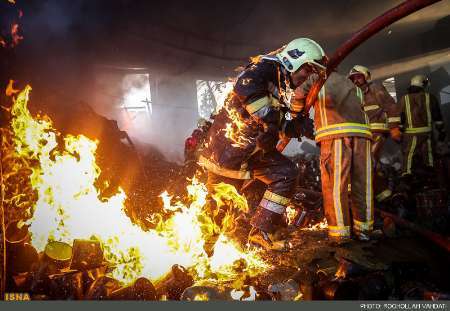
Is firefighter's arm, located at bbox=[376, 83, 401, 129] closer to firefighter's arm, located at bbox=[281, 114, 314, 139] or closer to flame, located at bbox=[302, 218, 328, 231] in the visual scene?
flame, located at bbox=[302, 218, 328, 231]

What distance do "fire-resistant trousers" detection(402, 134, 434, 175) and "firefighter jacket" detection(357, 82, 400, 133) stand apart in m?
0.94

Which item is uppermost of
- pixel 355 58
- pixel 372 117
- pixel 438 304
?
pixel 355 58

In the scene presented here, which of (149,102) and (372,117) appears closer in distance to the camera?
(372,117)

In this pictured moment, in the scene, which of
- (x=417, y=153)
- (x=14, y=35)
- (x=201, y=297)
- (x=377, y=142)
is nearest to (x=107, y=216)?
(x=201, y=297)

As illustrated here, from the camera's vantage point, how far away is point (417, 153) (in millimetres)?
7613

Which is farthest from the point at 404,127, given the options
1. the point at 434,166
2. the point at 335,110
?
the point at 335,110

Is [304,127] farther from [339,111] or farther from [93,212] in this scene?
[93,212]

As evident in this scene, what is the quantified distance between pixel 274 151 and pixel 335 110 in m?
0.93

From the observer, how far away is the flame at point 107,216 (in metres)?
3.71

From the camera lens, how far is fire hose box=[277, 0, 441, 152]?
3.62 m

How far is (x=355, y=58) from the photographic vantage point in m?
12.9

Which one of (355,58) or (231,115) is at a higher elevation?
(355,58)

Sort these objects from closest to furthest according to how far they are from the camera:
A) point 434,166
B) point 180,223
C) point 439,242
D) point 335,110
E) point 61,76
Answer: point 439,242, point 180,223, point 335,110, point 434,166, point 61,76

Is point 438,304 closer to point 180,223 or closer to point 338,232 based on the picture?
point 338,232
